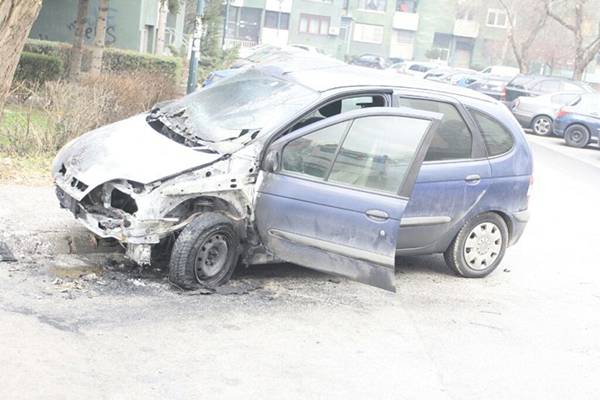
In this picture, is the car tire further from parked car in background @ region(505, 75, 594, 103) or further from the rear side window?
parked car in background @ region(505, 75, 594, 103)

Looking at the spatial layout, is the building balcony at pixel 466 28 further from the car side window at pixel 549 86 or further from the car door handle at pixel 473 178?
the car door handle at pixel 473 178

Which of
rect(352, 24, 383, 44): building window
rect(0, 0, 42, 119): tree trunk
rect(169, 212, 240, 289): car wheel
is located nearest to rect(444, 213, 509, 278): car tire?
rect(169, 212, 240, 289): car wheel

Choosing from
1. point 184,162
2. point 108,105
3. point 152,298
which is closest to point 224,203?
point 184,162

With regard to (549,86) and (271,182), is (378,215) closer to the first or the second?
(271,182)

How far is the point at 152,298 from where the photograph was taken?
6258 mm

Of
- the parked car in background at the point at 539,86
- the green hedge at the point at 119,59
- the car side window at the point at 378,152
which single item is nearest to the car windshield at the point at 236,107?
the car side window at the point at 378,152

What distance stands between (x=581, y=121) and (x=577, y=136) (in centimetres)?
44

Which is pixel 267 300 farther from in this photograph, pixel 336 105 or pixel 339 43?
pixel 339 43

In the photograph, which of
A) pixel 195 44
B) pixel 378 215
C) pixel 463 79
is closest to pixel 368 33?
pixel 463 79

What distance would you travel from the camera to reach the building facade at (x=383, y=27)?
230ft

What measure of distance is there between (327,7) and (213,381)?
220ft

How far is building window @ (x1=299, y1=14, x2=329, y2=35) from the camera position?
2783 inches

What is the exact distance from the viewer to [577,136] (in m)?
24.2

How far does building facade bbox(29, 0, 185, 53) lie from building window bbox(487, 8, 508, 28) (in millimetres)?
47915
